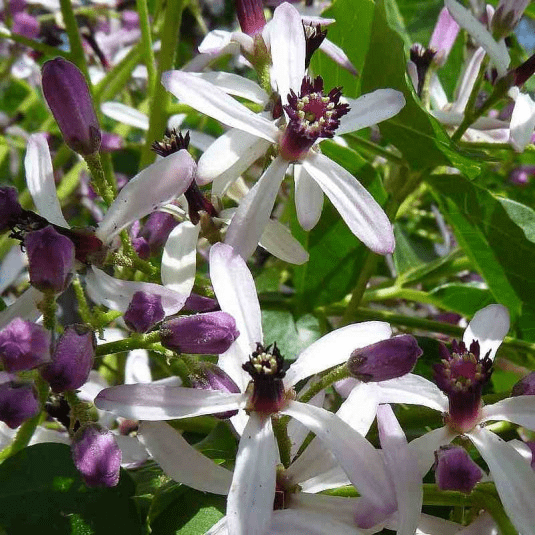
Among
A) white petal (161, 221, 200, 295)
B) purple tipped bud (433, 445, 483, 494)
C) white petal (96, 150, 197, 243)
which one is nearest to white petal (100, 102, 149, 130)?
white petal (161, 221, 200, 295)

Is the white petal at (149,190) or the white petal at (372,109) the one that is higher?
the white petal at (372,109)

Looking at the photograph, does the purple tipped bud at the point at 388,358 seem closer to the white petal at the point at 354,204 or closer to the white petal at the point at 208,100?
the white petal at the point at 354,204

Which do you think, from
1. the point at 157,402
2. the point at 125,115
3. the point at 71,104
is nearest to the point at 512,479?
the point at 157,402

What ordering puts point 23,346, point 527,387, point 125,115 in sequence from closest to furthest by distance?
point 23,346 → point 527,387 → point 125,115

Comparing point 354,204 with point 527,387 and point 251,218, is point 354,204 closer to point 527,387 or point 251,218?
point 251,218

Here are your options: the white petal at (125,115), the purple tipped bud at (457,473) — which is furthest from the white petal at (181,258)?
the white petal at (125,115)
